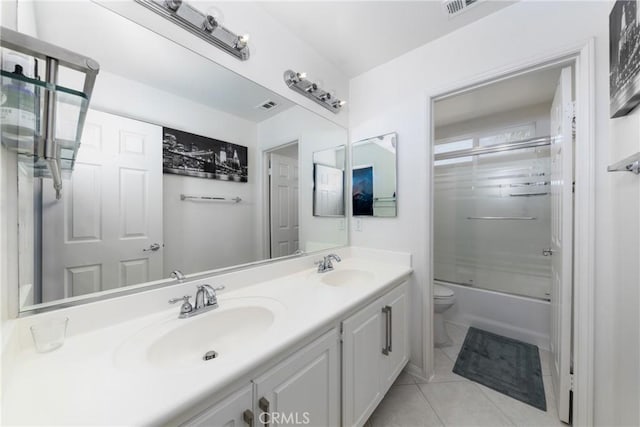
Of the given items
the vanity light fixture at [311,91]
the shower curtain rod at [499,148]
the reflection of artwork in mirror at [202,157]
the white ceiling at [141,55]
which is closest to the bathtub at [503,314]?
the shower curtain rod at [499,148]

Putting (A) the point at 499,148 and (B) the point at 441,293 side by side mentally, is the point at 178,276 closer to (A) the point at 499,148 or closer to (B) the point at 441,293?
(B) the point at 441,293

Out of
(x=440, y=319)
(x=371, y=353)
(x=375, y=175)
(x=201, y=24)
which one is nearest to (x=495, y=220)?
(x=440, y=319)

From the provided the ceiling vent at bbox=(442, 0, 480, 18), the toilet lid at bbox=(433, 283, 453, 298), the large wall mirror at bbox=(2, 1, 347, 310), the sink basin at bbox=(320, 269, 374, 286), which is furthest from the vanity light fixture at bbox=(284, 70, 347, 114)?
the toilet lid at bbox=(433, 283, 453, 298)

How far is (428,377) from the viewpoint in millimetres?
1631

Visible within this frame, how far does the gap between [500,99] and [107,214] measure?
3.14m

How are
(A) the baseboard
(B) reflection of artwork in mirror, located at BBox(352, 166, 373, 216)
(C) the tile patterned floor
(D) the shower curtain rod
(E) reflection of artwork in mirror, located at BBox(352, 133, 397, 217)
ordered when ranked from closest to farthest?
(C) the tile patterned floor < (A) the baseboard < (E) reflection of artwork in mirror, located at BBox(352, 133, 397, 217) < (B) reflection of artwork in mirror, located at BBox(352, 166, 373, 216) < (D) the shower curtain rod

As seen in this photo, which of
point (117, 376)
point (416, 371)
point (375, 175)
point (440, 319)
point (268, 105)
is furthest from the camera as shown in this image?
point (440, 319)

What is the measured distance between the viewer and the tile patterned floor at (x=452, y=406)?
1.32 metres

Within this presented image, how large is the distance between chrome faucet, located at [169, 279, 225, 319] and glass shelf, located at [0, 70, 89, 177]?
646 mm

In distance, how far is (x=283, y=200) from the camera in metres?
1.59

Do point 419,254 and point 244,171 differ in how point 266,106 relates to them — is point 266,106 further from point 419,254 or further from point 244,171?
point 419,254

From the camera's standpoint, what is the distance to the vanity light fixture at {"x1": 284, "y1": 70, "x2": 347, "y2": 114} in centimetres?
152

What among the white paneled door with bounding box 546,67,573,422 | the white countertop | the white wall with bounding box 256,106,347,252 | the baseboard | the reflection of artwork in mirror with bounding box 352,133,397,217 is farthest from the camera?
the reflection of artwork in mirror with bounding box 352,133,397,217

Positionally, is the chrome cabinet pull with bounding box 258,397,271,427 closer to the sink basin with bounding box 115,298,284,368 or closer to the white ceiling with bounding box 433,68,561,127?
the sink basin with bounding box 115,298,284,368
